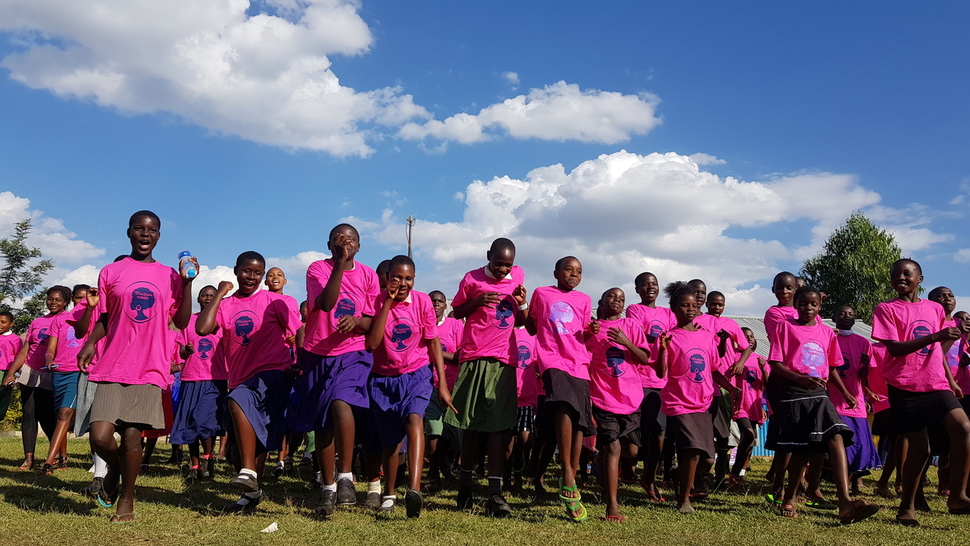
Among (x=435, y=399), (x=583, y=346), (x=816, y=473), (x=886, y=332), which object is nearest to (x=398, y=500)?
(x=435, y=399)

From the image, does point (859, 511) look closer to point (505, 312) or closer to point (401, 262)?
point (505, 312)

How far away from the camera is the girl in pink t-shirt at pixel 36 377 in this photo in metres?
8.91

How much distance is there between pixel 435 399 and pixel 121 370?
3112 mm

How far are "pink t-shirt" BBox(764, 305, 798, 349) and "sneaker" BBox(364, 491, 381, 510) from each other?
3.65 meters

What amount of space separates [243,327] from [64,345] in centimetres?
392

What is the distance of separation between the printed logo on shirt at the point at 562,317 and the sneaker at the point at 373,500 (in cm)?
199

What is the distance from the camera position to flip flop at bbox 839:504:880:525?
558 cm

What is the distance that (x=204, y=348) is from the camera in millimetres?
8055

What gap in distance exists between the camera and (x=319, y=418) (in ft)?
18.3

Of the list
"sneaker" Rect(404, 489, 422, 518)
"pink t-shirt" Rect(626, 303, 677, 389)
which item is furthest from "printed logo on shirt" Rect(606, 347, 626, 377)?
"sneaker" Rect(404, 489, 422, 518)

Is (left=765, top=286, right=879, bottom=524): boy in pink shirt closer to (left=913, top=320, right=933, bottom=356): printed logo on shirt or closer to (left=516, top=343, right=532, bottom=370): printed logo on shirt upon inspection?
(left=913, top=320, right=933, bottom=356): printed logo on shirt

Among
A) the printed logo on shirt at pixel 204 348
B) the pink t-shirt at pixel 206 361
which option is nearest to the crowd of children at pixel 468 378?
the pink t-shirt at pixel 206 361

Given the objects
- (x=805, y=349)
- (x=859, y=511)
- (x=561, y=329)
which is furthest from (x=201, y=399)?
(x=859, y=511)

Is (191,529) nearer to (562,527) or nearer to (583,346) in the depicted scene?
(562,527)
